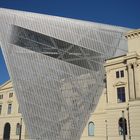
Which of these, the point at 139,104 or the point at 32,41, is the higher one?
the point at 32,41

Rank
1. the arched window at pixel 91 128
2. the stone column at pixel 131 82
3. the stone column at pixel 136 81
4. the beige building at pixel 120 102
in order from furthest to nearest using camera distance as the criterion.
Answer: the arched window at pixel 91 128 → the stone column at pixel 131 82 → the stone column at pixel 136 81 → the beige building at pixel 120 102

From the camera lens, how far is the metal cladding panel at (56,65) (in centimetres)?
4453

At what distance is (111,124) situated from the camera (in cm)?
4231

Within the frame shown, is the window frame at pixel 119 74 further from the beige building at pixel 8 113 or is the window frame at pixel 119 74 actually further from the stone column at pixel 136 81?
the beige building at pixel 8 113

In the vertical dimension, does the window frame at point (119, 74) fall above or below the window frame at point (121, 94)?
above

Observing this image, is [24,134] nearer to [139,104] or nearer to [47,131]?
[47,131]

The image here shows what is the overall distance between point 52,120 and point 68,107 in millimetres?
3527

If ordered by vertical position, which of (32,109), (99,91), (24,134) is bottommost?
(24,134)

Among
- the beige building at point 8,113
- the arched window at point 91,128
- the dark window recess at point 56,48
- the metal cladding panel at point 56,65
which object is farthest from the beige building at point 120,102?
the beige building at point 8,113

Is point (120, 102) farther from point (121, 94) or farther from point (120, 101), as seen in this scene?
point (121, 94)

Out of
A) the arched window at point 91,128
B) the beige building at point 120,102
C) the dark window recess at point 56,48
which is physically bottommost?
the arched window at point 91,128

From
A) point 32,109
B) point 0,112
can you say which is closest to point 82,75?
point 32,109

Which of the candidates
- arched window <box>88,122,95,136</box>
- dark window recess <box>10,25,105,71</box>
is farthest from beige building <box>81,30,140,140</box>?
dark window recess <box>10,25,105,71</box>

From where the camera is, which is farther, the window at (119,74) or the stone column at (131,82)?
the window at (119,74)
